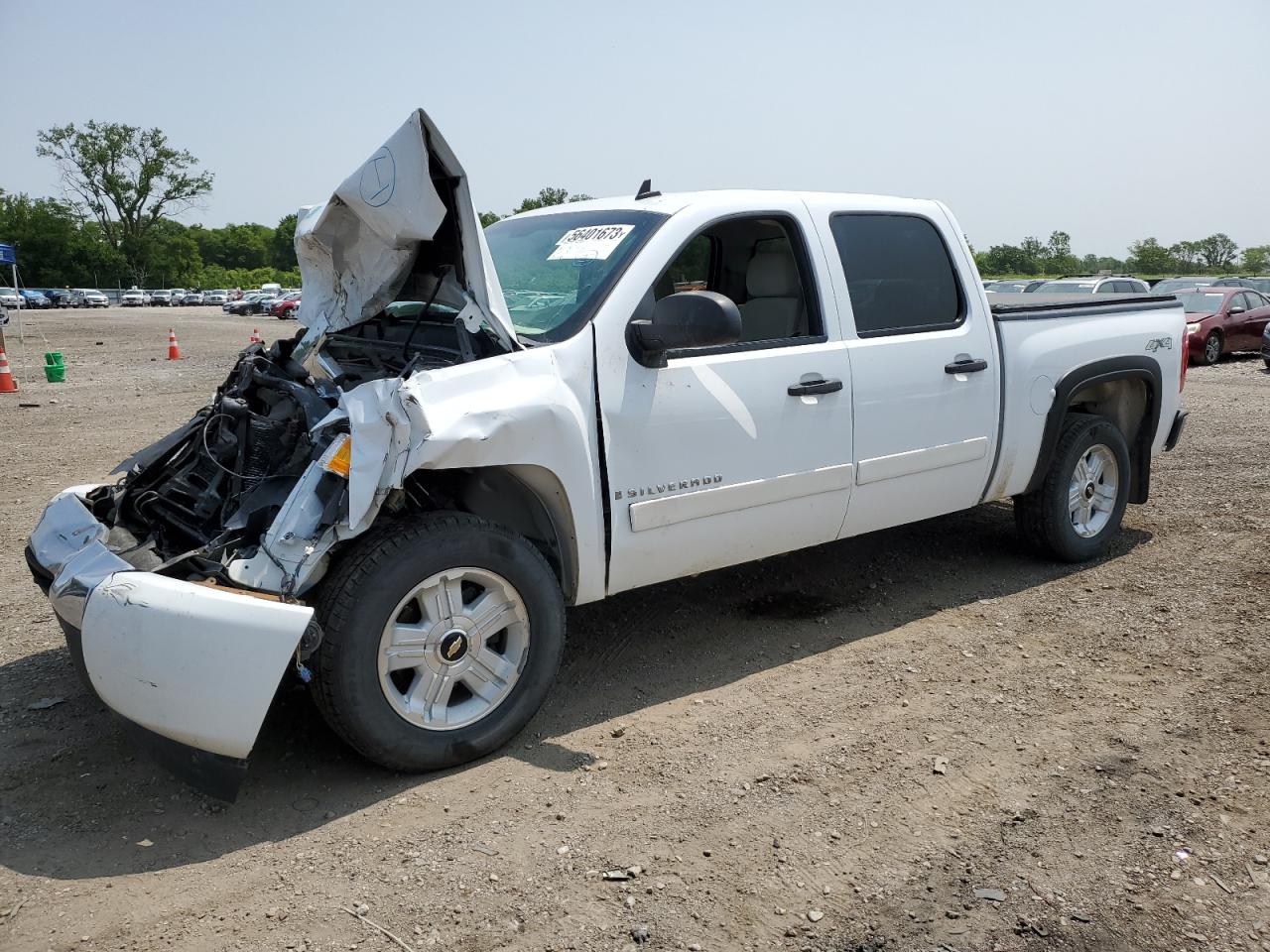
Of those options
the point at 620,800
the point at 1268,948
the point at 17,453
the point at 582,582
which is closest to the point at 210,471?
the point at 582,582

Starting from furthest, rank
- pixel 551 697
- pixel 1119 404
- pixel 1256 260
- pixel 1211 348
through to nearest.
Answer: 1. pixel 1256 260
2. pixel 1211 348
3. pixel 1119 404
4. pixel 551 697

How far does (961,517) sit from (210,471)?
15.6 feet

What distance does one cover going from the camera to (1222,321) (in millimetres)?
18938

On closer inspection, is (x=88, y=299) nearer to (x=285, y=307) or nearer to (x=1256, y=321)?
(x=285, y=307)

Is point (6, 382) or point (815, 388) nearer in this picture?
point (815, 388)

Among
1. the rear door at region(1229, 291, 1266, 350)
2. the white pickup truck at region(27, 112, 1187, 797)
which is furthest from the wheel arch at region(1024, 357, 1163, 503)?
the rear door at region(1229, 291, 1266, 350)

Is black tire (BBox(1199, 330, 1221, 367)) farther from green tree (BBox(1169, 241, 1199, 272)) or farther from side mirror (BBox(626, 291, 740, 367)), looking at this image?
green tree (BBox(1169, 241, 1199, 272))

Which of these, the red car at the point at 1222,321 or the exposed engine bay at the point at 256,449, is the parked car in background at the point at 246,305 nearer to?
the red car at the point at 1222,321

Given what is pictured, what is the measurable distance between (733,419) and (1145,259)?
70364 mm

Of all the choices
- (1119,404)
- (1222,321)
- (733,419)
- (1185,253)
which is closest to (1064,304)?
(1119,404)

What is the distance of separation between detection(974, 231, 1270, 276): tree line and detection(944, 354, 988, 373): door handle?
4994 centimetres

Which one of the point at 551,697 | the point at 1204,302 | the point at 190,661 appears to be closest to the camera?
the point at 190,661

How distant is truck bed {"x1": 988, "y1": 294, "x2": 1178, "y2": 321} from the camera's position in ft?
17.3

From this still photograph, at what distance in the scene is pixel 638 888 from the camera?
2887 mm
